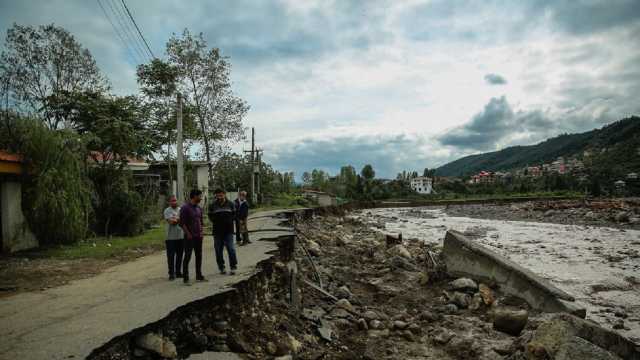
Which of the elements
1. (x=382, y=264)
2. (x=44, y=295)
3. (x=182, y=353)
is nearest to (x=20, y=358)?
(x=182, y=353)

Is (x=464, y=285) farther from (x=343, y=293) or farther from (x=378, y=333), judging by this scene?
(x=378, y=333)

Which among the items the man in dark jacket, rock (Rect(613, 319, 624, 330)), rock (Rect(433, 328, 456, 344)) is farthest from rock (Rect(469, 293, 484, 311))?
the man in dark jacket

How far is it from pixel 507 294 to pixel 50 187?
11.7 metres

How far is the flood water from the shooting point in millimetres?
8961

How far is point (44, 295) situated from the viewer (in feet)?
19.9

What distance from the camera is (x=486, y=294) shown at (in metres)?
8.50

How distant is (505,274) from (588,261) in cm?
811

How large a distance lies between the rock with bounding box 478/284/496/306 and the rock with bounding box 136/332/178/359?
253 inches

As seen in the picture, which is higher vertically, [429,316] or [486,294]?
[486,294]

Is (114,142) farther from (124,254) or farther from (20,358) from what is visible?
(20,358)

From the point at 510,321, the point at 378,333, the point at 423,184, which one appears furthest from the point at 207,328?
the point at 423,184

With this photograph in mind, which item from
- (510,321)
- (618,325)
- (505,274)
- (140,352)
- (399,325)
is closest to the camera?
(140,352)

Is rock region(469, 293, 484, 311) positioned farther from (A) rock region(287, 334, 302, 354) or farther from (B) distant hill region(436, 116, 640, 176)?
(B) distant hill region(436, 116, 640, 176)

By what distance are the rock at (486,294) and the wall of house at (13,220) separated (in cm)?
1135
